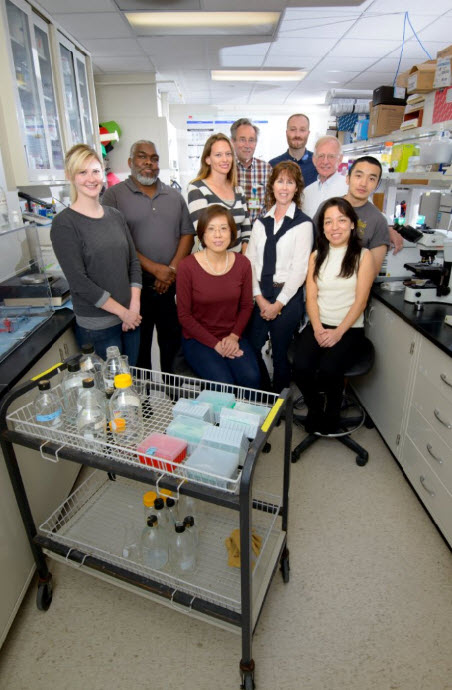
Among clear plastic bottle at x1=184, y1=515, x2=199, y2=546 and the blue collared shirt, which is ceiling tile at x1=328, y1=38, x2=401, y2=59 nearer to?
the blue collared shirt

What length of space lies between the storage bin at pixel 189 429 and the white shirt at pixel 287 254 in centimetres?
117

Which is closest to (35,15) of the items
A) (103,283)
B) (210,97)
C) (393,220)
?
(103,283)

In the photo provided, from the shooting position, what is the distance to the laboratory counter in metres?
1.77

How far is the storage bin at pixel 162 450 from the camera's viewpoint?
1.14 metres

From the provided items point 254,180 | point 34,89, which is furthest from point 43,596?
point 34,89

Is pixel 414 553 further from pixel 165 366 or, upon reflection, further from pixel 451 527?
pixel 165 366

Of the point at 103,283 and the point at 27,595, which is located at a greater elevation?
the point at 103,283

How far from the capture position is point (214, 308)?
2.15 m

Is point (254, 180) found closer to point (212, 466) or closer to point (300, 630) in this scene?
point (212, 466)

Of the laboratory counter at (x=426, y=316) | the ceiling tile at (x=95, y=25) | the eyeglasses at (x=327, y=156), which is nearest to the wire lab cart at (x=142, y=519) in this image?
the laboratory counter at (x=426, y=316)

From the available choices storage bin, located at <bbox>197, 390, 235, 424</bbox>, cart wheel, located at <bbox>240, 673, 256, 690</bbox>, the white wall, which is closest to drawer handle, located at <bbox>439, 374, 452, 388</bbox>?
storage bin, located at <bbox>197, 390, 235, 424</bbox>

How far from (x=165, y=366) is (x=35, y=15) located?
263 centimetres

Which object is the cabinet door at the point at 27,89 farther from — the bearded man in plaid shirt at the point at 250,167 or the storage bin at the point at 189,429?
the storage bin at the point at 189,429

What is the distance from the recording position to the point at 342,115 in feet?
16.5
